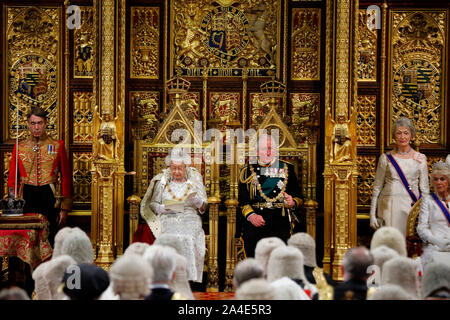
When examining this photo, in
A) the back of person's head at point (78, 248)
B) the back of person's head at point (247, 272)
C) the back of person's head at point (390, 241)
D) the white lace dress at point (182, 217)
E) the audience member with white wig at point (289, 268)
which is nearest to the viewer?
the back of person's head at point (247, 272)

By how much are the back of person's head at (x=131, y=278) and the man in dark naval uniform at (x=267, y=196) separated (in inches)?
149

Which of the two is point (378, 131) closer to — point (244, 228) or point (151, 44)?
point (244, 228)

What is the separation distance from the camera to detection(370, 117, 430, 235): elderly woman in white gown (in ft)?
25.9

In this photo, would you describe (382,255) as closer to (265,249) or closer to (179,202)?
(265,249)

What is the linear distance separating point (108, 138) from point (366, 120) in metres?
3.53

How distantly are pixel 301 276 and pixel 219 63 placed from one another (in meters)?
5.32

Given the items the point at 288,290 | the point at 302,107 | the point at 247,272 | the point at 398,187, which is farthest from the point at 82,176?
the point at 288,290

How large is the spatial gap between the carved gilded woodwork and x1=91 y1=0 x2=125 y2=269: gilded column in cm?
113

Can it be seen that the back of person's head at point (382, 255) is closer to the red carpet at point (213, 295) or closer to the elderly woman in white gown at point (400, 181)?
the red carpet at point (213, 295)

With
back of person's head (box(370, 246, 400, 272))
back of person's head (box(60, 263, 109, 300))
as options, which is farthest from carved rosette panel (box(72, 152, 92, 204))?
back of person's head (box(370, 246, 400, 272))

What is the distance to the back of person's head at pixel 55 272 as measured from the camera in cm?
445

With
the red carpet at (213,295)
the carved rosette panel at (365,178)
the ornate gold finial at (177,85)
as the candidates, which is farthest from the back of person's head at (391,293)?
the carved rosette panel at (365,178)

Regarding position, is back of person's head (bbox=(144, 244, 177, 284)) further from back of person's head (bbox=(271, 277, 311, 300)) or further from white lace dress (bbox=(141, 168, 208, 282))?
white lace dress (bbox=(141, 168, 208, 282))
